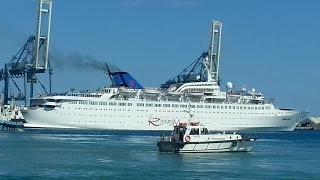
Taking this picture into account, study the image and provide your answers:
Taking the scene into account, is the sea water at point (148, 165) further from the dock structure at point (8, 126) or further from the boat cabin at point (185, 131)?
the dock structure at point (8, 126)

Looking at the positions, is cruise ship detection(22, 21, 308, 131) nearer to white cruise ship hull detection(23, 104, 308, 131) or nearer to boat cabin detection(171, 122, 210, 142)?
white cruise ship hull detection(23, 104, 308, 131)

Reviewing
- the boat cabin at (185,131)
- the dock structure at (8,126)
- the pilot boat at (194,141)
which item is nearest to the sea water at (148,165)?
the pilot boat at (194,141)

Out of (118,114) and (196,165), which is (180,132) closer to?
(196,165)

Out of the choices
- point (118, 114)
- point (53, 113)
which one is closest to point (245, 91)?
point (118, 114)

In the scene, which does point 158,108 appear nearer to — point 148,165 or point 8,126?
point 8,126

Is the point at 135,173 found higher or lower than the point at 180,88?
lower

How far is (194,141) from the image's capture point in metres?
49.9

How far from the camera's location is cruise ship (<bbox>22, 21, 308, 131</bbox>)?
4358 inches

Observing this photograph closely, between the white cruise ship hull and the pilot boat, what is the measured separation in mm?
50378

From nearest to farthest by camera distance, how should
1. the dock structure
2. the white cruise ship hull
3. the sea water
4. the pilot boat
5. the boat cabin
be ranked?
the sea water, the boat cabin, the pilot boat, the dock structure, the white cruise ship hull

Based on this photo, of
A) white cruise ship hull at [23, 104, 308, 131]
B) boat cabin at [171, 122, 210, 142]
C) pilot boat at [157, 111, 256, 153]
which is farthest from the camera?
white cruise ship hull at [23, 104, 308, 131]

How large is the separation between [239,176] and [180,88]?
273 ft

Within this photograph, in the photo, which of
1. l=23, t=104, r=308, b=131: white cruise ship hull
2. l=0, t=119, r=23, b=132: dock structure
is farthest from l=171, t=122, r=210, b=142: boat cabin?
l=0, t=119, r=23, b=132: dock structure

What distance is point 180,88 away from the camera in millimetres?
121938
